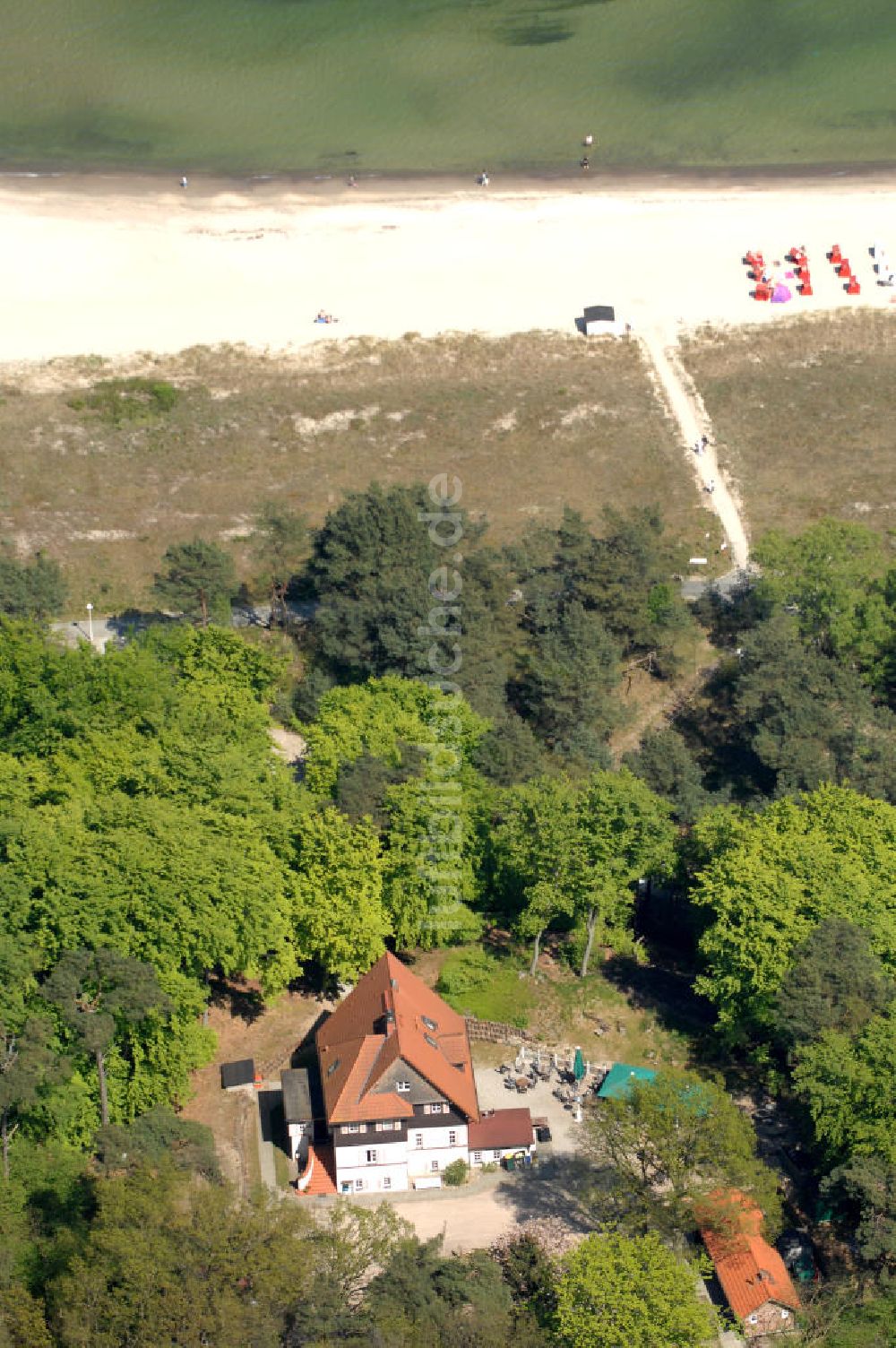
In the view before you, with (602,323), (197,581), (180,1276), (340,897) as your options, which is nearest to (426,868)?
(340,897)

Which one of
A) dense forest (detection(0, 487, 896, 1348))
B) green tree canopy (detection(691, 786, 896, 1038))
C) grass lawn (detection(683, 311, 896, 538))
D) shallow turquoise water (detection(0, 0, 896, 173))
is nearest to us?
dense forest (detection(0, 487, 896, 1348))

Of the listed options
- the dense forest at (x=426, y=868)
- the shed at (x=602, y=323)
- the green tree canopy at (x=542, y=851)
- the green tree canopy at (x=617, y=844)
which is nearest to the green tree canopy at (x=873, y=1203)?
the dense forest at (x=426, y=868)

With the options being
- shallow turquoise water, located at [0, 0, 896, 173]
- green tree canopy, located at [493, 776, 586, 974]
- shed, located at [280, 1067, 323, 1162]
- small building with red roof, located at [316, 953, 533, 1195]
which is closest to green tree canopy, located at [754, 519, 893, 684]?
green tree canopy, located at [493, 776, 586, 974]

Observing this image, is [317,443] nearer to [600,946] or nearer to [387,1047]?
[600,946]

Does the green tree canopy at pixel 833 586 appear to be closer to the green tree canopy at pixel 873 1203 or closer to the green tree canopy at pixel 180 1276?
the green tree canopy at pixel 873 1203

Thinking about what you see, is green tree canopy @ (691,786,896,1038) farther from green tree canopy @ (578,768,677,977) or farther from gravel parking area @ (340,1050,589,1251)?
gravel parking area @ (340,1050,589,1251)
